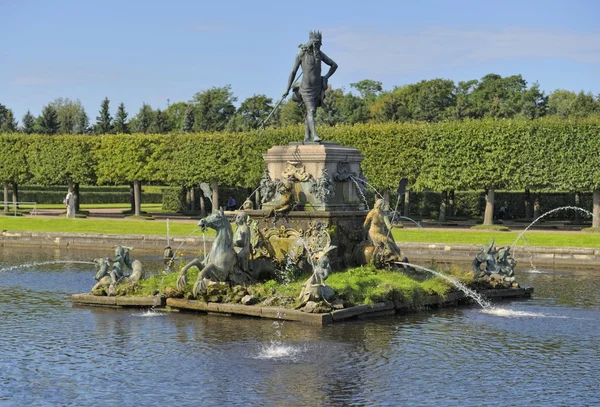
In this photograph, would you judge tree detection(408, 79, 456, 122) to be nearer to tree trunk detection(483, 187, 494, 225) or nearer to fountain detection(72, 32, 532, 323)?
tree trunk detection(483, 187, 494, 225)

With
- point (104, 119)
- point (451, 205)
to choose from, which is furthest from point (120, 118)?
point (451, 205)

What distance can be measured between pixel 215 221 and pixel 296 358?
5766mm

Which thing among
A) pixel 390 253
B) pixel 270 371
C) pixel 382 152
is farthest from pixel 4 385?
pixel 382 152

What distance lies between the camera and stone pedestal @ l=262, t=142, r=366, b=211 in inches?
914

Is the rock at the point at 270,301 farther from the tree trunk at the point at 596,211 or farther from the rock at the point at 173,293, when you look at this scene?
the tree trunk at the point at 596,211

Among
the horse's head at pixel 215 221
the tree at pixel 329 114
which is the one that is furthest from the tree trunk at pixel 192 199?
the horse's head at pixel 215 221

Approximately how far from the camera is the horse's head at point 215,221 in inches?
794

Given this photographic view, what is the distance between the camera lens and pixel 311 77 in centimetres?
2408

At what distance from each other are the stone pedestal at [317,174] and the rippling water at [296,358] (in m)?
4.34

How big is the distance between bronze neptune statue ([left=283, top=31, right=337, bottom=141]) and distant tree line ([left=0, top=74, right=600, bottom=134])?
184 ft

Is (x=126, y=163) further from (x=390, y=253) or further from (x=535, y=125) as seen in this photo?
(x=390, y=253)

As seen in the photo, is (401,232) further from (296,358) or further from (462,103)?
(462,103)

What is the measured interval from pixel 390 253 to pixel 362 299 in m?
3.09

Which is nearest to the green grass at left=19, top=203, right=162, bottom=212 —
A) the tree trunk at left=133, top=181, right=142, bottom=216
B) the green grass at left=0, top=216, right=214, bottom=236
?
the tree trunk at left=133, top=181, right=142, bottom=216
